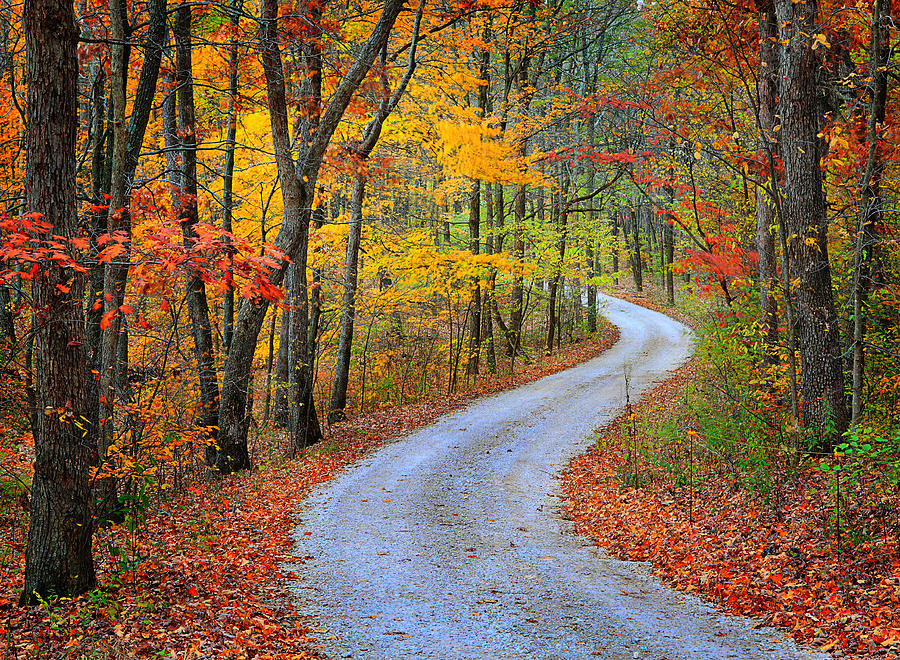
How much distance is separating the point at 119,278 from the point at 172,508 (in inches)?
134

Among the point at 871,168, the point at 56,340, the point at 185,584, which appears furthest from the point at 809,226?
the point at 56,340

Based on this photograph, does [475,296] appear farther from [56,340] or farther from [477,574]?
[56,340]

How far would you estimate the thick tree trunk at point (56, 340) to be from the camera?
4934mm

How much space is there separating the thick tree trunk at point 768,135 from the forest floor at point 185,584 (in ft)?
24.4

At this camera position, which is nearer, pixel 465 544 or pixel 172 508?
pixel 465 544

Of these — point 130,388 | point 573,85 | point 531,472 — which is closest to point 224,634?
point 130,388

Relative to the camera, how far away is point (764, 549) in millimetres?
6539

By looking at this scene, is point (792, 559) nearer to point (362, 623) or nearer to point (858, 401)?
point (858, 401)

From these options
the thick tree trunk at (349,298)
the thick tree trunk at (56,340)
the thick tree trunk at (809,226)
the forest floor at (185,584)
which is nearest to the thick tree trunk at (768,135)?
the thick tree trunk at (809,226)

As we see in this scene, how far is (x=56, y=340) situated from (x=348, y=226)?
1207 centimetres

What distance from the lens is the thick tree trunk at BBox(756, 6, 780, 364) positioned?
9789mm

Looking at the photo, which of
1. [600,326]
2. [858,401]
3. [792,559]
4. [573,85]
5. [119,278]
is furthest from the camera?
[600,326]

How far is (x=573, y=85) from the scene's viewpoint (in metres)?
26.2

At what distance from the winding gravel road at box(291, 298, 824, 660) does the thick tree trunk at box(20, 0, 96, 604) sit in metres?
2.06
